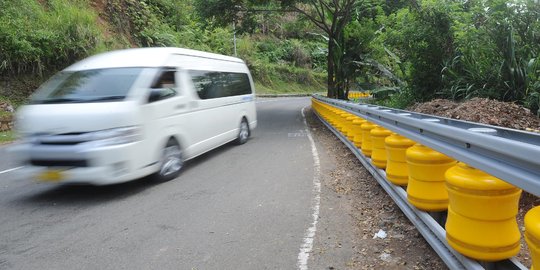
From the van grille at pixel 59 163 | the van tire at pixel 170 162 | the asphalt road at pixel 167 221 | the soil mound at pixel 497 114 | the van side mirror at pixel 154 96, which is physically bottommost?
the asphalt road at pixel 167 221

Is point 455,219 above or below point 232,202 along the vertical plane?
above

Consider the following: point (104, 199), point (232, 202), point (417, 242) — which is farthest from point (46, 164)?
point (417, 242)

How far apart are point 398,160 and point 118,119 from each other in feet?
12.7

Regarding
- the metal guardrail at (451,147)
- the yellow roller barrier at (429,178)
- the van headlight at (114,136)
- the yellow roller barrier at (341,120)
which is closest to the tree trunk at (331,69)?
the yellow roller barrier at (341,120)

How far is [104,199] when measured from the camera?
552 centimetres

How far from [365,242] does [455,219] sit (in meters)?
1.28

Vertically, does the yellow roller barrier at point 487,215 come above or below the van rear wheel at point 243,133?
above

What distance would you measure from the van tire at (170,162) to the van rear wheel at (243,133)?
334cm

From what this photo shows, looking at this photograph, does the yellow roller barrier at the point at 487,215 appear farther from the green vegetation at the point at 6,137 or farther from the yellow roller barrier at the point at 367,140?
the green vegetation at the point at 6,137

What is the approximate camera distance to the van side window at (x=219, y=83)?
7.84m

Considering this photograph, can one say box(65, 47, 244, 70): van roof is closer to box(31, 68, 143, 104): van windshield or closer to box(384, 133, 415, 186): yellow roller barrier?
box(31, 68, 143, 104): van windshield

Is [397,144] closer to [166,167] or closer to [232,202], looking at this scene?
[232,202]

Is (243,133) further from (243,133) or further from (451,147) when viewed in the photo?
(451,147)

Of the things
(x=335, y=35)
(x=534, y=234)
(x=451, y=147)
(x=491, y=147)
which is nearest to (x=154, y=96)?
(x=451, y=147)
